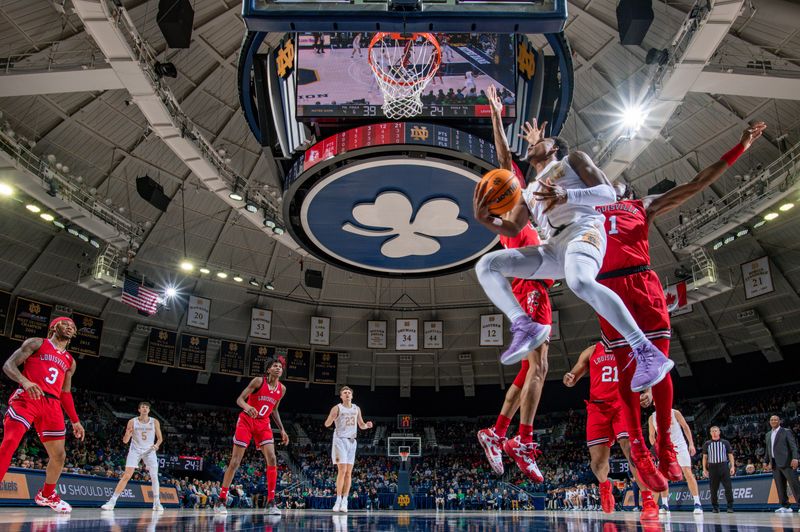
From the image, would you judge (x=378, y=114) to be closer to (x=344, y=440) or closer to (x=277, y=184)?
(x=277, y=184)

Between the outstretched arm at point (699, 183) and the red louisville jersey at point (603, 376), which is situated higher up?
the outstretched arm at point (699, 183)

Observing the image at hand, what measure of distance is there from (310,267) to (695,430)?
22376mm

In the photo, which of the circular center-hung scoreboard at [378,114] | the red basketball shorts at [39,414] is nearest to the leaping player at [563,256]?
the red basketball shorts at [39,414]

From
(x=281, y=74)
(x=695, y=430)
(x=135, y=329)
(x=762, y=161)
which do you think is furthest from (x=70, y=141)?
(x=695, y=430)

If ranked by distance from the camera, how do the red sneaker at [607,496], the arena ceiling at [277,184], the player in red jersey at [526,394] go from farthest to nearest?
the arena ceiling at [277,184] → the red sneaker at [607,496] → the player in red jersey at [526,394]

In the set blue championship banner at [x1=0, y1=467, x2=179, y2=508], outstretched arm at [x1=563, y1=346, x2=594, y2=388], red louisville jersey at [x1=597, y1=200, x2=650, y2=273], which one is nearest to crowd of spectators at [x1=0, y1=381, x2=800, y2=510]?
blue championship banner at [x1=0, y1=467, x2=179, y2=508]

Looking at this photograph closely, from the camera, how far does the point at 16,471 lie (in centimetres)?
1242

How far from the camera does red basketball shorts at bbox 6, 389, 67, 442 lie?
764 centimetres

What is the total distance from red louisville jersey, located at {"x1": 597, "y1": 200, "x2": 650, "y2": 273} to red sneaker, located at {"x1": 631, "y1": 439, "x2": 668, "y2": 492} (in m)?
1.50

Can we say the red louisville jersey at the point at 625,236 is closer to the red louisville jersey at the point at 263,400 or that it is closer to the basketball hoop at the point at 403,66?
the basketball hoop at the point at 403,66

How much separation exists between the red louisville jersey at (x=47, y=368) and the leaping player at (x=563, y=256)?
19.9ft

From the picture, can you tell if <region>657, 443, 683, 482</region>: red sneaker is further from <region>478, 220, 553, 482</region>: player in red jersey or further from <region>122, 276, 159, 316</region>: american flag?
<region>122, 276, 159, 316</region>: american flag

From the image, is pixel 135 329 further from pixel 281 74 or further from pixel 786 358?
pixel 786 358

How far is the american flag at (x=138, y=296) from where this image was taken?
2495 centimetres
